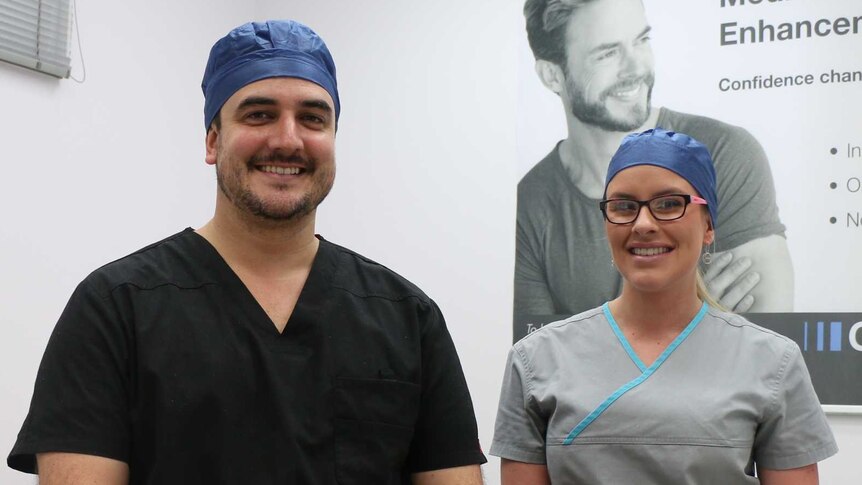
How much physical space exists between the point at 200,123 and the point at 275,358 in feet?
7.67

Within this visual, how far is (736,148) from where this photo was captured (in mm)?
3062

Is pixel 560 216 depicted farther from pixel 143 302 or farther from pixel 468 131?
pixel 143 302

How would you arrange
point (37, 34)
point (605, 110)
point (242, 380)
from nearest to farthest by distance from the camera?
point (242, 380), point (37, 34), point (605, 110)

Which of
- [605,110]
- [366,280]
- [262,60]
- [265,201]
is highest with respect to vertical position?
[605,110]

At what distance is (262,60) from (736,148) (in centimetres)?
205

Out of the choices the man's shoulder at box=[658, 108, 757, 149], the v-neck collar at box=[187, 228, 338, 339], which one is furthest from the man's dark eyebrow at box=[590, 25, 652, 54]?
the v-neck collar at box=[187, 228, 338, 339]

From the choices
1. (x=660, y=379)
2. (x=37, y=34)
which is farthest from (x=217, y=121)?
(x=37, y=34)

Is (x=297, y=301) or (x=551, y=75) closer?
(x=297, y=301)

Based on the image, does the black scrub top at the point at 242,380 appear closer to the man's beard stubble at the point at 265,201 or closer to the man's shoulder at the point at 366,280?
the man's shoulder at the point at 366,280

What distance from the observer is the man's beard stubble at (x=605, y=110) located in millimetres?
3203

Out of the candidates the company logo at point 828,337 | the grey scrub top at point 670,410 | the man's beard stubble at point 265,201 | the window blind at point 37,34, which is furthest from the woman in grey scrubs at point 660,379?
the window blind at point 37,34

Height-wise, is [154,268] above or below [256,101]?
below

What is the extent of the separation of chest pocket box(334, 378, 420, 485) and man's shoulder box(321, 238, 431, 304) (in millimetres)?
157

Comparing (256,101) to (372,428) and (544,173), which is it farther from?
(544,173)
